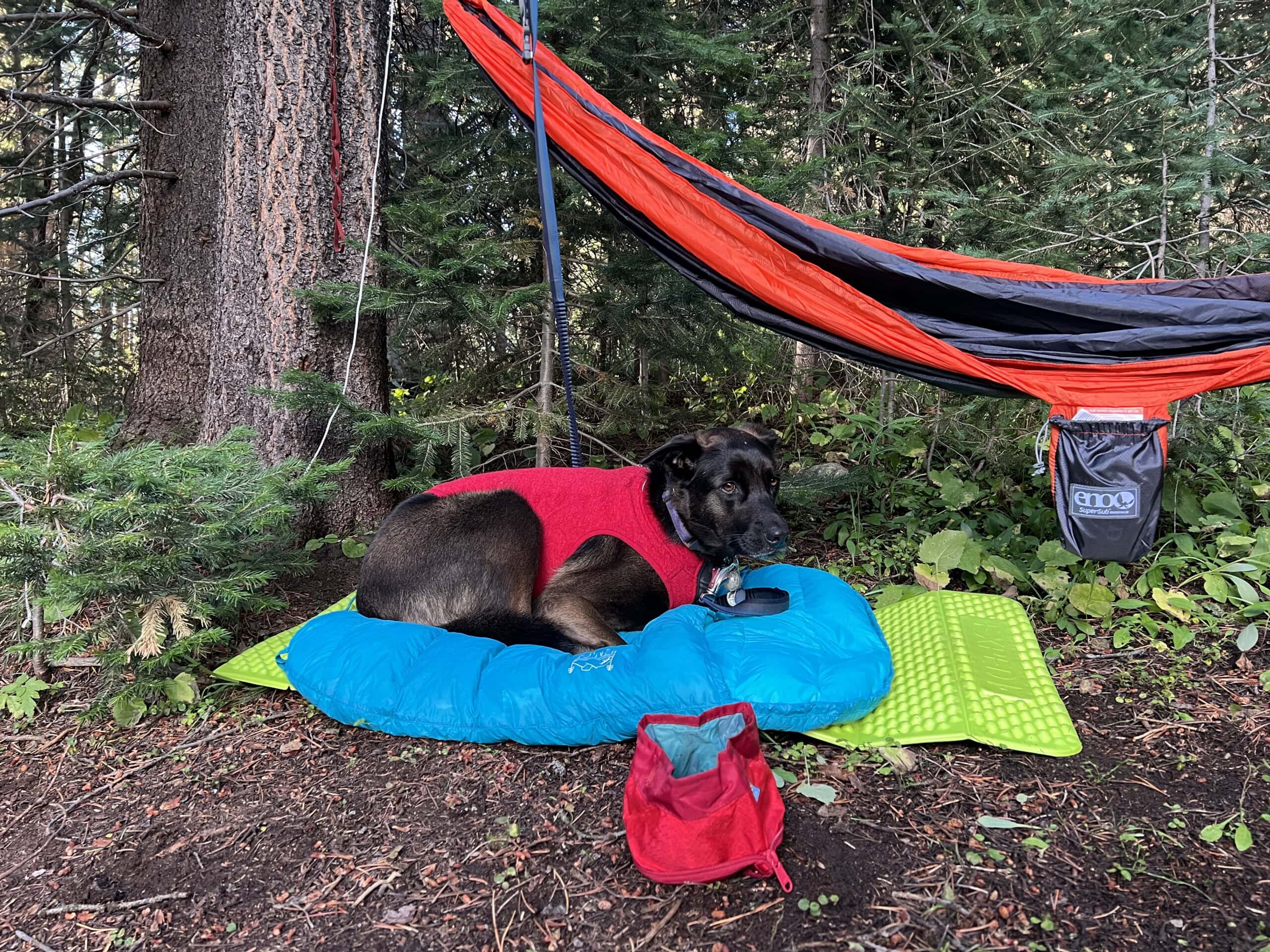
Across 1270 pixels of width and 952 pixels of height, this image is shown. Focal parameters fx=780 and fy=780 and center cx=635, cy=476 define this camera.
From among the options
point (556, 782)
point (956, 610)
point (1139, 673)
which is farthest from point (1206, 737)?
point (556, 782)

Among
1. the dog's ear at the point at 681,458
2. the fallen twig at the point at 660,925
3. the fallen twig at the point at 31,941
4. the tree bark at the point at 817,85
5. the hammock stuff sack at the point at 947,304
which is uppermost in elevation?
the tree bark at the point at 817,85

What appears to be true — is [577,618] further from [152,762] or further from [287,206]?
[287,206]

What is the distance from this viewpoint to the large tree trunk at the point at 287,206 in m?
3.74

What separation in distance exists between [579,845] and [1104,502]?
7.06 feet

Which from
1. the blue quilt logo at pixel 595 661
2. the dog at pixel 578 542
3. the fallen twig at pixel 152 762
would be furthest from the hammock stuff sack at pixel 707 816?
the fallen twig at pixel 152 762

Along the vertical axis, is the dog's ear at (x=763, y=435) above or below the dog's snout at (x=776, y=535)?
above

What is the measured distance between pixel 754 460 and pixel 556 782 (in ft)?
4.73

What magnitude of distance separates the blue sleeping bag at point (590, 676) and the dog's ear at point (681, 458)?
0.57m

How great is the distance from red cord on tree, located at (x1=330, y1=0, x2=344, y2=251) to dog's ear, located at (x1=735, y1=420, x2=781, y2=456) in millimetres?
2239

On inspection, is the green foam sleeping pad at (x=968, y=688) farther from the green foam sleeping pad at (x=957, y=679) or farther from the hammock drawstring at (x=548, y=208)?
the hammock drawstring at (x=548, y=208)

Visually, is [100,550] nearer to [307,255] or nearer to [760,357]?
[307,255]

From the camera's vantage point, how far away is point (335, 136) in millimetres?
3844

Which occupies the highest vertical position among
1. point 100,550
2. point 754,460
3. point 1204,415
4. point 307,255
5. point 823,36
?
point 823,36

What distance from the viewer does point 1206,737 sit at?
231 centimetres
